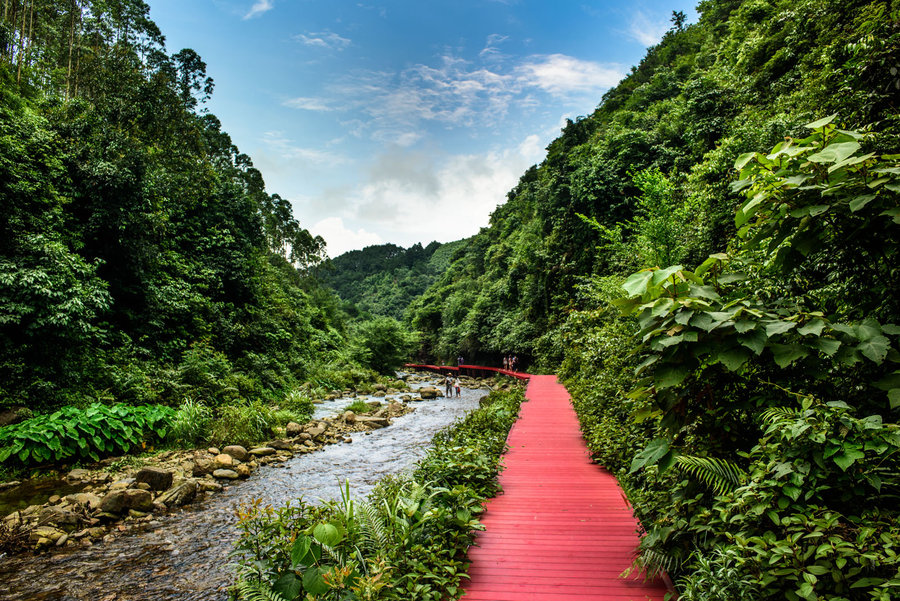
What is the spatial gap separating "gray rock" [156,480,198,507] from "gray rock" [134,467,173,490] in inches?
6.0

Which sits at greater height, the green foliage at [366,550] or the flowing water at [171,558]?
the green foliage at [366,550]

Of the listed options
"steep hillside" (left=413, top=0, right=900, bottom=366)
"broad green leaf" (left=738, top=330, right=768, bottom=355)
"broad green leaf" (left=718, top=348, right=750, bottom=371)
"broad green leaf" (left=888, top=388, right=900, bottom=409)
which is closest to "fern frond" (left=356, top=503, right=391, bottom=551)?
"broad green leaf" (left=718, top=348, right=750, bottom=371)

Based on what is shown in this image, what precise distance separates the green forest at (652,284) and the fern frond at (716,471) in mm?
17

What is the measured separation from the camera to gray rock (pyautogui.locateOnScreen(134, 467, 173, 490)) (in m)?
6.86

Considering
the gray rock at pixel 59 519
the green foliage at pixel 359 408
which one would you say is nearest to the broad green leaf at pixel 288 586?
the gray rock at pixel 59 519

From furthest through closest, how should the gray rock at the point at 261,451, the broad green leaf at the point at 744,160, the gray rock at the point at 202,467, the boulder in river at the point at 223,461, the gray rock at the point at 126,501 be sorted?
the gray rock at the point at 261,451 → the boulder in river at the point at 223,461 → the gray rock at the point at 202,467 → the gray rock at the point at 126,501 → the broad green leaf at the point at 744,160

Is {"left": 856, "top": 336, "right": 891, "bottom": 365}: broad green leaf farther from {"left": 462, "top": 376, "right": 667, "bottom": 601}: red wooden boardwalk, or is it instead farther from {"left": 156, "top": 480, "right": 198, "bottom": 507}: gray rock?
{"left": 156, "top": 480, "right": 198, "bottom": 507}: gray rock

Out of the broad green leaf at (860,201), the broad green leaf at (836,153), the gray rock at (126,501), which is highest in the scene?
the broad green leaf at (836,153)

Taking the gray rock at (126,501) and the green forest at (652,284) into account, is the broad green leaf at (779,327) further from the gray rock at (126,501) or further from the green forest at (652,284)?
the gray rock at (126,501)

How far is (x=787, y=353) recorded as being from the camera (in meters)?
2.13

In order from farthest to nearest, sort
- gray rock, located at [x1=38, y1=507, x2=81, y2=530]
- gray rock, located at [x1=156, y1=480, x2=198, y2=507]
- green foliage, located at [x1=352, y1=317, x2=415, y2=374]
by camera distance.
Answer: green foliage, located at [x1=352, y1=317, x2=415, y2=374] → gray rock, located at [x1=156, y1=480, x2=198, y2=507] → gray rock, located at [x1=38, y1=507, x2=81, y2=530]

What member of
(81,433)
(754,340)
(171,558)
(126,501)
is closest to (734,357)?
(754,340)

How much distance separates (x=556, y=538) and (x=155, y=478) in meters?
6.60

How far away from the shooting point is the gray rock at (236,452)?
28.7 feet
